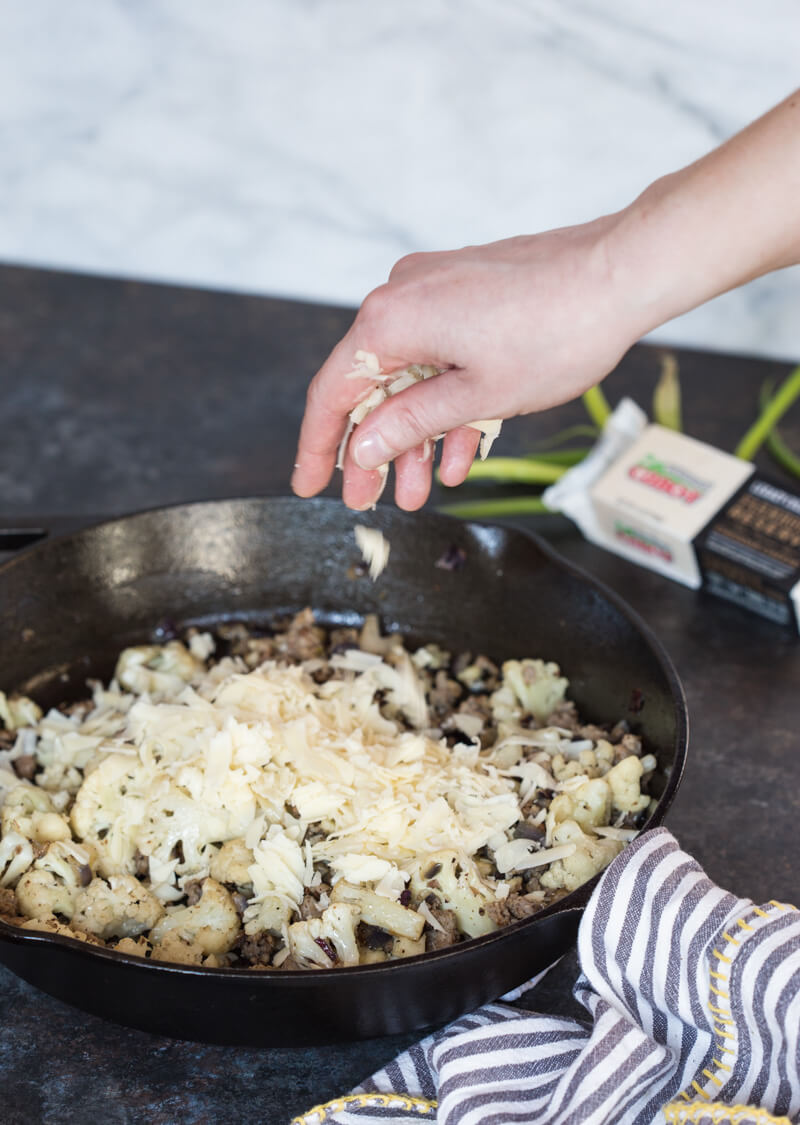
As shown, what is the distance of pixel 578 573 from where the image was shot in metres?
1.14

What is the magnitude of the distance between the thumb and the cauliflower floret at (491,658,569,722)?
315 mm

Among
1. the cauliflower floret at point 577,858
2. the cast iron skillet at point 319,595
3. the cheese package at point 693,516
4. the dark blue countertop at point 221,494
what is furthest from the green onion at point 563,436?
the cauliflower floret at point 577,858

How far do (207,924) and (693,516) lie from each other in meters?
0.79

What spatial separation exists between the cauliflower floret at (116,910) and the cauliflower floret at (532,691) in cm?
40

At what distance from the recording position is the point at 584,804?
38.0 inches

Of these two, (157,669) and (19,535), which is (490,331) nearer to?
(157,669)

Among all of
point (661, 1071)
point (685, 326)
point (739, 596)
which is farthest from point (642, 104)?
point (661, 1071)

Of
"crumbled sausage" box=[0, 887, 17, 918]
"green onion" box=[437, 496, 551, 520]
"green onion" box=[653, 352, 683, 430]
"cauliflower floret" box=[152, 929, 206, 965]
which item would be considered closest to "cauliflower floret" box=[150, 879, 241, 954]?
"cauliflower floret" box=[152, 929, 206, 965]

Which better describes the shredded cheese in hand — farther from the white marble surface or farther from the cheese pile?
the white marble surface

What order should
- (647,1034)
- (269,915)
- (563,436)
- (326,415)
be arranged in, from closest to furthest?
(647,1034) → (269,915) → (326,415) → (563,436)

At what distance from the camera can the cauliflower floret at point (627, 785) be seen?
964 mm

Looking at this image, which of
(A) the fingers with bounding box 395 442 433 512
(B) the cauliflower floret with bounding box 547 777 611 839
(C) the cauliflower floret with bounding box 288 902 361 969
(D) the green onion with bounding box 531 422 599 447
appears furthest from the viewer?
(D) the green onion with bounding box 531 422 599 447

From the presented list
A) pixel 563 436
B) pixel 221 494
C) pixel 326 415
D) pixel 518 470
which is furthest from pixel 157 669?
pixel 563 436

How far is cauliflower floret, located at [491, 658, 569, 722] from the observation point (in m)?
1.14
